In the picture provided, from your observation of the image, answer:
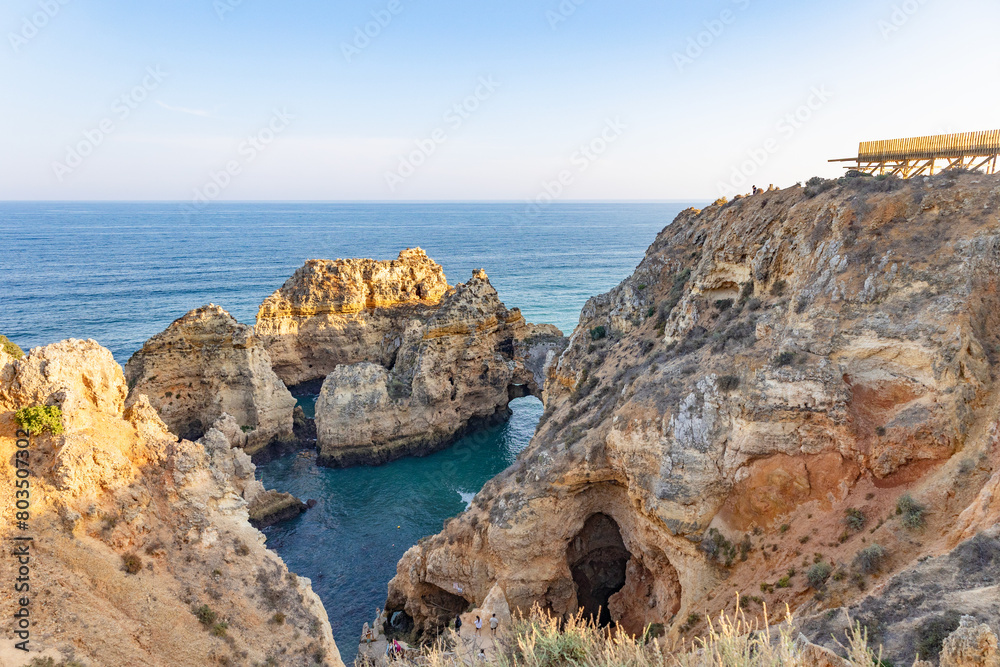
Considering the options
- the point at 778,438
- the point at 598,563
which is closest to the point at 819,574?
the point at 778,438

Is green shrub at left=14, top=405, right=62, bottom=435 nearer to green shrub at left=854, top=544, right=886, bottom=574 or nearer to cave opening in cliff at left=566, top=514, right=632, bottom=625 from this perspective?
cave opening in cliff at left=566, top=514, right=632, bottom=625

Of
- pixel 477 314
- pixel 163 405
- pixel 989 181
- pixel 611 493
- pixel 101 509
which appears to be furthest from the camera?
pixel 477 314

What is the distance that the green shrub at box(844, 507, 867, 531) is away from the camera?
43.8ft

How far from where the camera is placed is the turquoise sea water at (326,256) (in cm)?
2838

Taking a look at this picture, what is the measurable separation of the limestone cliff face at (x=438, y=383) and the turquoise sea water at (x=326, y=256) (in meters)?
1.62

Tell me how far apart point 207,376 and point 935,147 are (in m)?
37.6

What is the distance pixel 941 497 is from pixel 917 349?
12.1 ft

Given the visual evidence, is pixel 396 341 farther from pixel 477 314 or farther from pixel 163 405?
pixel 163 405

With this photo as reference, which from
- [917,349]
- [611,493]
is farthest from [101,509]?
[917,349]

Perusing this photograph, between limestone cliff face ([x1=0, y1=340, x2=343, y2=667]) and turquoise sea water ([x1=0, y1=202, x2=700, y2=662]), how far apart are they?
905 centimetres

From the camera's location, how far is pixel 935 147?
1862cm

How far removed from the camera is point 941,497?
12258mm

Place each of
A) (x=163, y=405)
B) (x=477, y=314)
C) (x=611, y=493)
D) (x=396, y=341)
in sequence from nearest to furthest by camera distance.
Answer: (x=611, y=493) < (x=163, y=405) < (x=477, y=314) < (x=396, y=341)

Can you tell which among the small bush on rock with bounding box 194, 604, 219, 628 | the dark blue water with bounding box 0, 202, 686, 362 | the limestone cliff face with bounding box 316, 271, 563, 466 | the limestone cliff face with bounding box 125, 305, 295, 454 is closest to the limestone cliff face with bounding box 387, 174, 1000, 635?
the small bush on rock with bounding box 194, 604, 219, 628
